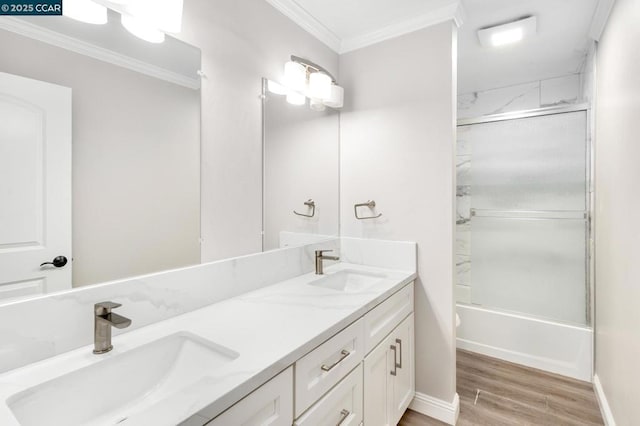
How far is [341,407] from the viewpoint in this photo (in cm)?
116

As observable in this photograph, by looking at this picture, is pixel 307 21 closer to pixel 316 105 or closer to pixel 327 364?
pixel 316 105

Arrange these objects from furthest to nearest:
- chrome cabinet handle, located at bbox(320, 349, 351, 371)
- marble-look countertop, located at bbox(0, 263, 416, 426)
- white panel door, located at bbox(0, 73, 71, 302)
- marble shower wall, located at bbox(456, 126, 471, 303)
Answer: marble shower wall, located at bbox(456, 126, 471, 303)
chrome cabinet handle, located at bbox(320, 349, 351, 371)
white panel door, located at bbox(0, 73, 71, 302)
marble-look countertop, located at bbox(0, 263, 416, 426)

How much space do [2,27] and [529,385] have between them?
126 inches

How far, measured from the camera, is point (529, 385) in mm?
2182

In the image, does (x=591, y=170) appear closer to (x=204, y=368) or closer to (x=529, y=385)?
(x=529, y=385)

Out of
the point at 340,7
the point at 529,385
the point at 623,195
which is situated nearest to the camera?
the point at 623,195

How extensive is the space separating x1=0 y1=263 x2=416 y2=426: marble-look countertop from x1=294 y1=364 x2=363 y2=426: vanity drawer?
211mm

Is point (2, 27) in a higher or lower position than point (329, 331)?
higher

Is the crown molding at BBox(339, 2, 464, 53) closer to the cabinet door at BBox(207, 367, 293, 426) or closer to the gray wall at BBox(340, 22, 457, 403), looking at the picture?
the gray wall at BBox(340, 22, 457, 403)

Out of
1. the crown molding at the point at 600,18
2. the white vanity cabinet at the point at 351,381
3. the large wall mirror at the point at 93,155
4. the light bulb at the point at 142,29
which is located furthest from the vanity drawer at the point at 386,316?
the crown molding at the point at 600,18

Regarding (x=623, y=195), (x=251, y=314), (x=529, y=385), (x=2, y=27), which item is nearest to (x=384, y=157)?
(x=623, y=195)

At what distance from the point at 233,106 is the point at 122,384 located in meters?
1.18

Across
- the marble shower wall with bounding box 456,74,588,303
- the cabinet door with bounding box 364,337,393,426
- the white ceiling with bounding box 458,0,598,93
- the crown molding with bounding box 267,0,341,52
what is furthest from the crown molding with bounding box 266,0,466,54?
the cabinet door with bounding box 364,337,393,426

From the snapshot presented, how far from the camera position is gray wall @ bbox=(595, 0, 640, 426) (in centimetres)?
129
